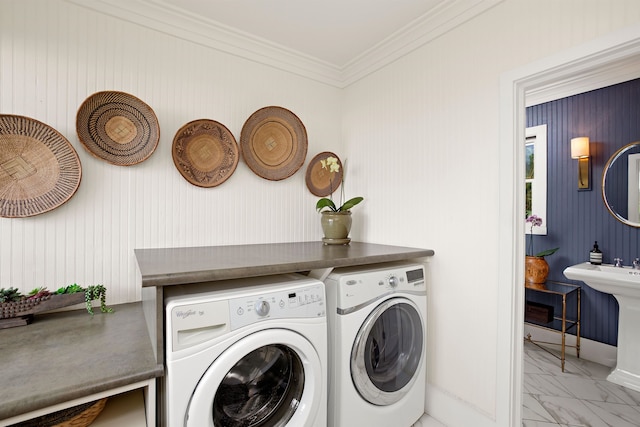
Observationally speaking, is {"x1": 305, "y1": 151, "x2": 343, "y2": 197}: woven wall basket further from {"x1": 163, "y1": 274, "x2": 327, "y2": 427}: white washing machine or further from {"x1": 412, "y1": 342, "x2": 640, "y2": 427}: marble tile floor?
{"x1": 412, "y1": 342, "x2": 640, "y2": 427}: marble tile floor

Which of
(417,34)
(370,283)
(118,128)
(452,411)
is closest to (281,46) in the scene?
(417,34)

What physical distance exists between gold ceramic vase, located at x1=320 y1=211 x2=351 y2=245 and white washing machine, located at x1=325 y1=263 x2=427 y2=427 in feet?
1.37

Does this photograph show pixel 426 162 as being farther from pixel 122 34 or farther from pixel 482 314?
pixel 122 34

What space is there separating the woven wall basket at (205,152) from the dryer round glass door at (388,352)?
1.29 m

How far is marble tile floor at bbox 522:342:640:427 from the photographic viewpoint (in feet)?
6.05

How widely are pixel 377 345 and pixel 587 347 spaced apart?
2.28 m

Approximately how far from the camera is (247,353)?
3.79 ft

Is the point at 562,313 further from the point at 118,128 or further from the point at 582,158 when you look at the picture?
the point at 118,128

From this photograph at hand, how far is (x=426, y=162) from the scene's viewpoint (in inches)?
76.5

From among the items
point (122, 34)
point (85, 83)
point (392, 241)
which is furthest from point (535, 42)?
point (85, 83)

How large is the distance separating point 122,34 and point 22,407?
1.81 meters

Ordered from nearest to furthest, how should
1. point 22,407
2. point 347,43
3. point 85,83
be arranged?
point 22,407
point 85,83
point 347,43

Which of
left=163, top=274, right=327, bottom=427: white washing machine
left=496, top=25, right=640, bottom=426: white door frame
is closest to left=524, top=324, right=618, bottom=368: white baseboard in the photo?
left=496, top=25, right=640, bottom=426: white door frame

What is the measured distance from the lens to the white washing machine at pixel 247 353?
1.04 m
